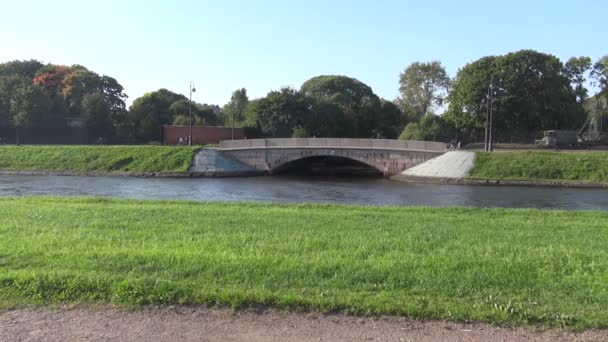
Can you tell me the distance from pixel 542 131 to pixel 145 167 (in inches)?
2089

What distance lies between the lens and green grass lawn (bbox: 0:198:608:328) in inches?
257

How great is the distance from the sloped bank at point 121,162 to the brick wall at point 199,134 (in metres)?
20.0

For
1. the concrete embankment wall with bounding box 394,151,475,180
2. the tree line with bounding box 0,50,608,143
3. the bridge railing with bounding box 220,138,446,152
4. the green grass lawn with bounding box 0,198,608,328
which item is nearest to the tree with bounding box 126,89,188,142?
the tree line with bounding box 0,50,608,143

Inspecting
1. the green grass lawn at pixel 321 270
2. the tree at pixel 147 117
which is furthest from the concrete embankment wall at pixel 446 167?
the tree at pixel 147 117

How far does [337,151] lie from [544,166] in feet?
72.0

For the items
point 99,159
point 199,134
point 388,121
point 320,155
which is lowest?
point 99,159

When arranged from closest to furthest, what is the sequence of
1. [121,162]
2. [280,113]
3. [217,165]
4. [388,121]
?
[121,162]
[217,165]
[280,113]
[388,121]

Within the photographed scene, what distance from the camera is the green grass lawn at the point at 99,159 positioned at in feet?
201

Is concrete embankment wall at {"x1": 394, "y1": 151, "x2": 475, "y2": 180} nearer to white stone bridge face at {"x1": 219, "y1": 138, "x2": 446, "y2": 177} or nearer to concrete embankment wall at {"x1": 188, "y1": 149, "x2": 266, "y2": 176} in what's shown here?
white stone bridge face at {"x1": 219, "y1": 138, "x2": 446, "y2": 177}

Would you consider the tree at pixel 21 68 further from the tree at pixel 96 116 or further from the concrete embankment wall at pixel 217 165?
the concrete embankment wall at pixel 217 165

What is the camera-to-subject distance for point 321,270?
7.85m

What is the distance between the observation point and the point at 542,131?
258 ft

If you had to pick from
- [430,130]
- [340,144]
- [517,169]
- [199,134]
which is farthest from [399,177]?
[199,134]

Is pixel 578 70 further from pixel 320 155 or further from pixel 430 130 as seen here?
pixel 320 155
